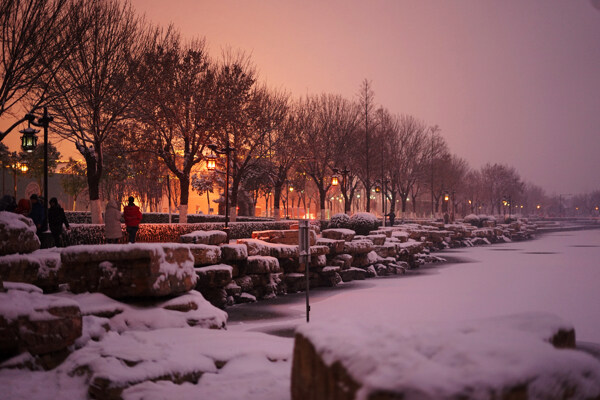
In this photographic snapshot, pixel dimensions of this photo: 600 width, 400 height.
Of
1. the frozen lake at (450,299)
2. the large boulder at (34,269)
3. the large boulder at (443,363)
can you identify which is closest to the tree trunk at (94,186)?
the frozen lake at (450,299)

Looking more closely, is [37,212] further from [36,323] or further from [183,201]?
[183,201]

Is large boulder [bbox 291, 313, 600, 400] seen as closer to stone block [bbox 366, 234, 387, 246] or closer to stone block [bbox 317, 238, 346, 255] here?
stone block [bbox 317, 238, 346, 255]

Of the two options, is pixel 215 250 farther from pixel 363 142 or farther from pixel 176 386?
pixel 363 142

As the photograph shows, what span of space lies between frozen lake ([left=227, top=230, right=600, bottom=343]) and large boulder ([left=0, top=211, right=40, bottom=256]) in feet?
15.0

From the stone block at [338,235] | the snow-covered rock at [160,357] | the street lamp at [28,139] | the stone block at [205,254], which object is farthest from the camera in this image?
the stone block at [338,235]

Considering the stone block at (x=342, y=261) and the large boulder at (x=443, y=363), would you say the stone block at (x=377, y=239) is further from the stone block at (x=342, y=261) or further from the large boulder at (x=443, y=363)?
the large boulder at (x=443, y=363)

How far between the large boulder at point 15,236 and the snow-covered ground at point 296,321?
2.91 metres

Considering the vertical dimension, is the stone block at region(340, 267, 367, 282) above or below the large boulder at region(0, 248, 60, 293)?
below

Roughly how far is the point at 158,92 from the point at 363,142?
24.2 metres

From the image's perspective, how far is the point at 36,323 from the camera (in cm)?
712

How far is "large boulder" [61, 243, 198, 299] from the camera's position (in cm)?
987

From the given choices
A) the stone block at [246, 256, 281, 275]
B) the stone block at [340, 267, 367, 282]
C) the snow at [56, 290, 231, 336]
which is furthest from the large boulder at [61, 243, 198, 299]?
the stone block at [340, 267, 367, 282]

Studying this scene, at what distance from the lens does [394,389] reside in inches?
116

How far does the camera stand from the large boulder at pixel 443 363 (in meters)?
2.99
